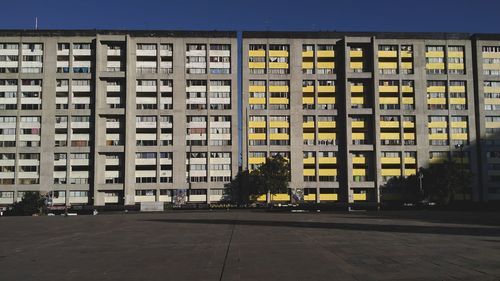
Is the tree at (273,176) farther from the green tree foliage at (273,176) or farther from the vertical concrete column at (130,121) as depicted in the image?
the vertical concrete column at (130,121)

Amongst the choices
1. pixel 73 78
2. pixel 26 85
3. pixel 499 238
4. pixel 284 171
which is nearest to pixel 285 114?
pixel 284 171

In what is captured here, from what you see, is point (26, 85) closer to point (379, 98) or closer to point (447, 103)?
point (379, 98)

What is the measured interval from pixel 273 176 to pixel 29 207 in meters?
48.6

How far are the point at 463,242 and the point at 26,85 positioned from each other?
337 feet

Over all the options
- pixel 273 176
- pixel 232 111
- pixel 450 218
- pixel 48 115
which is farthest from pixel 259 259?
pixel 48 115

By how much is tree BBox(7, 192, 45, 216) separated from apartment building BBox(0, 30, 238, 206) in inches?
435

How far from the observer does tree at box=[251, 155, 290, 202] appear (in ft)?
304

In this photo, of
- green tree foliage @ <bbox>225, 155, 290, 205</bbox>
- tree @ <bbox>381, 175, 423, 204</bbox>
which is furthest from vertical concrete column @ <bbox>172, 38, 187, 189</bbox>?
tree @ <bbox>381, 175, 423, 204</bbox>

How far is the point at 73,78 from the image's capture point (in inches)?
4026

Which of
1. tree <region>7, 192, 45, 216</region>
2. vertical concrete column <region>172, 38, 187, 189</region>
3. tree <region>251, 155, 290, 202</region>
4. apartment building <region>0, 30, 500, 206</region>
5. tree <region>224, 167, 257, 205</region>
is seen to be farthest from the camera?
apartment building <region>0, 30, 500, 206</region>

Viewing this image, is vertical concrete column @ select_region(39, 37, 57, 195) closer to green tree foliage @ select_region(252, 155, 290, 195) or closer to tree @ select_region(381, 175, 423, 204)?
green tree foliage @ select_region(252, 155, 290, 195)

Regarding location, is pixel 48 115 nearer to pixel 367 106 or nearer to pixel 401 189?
pixel 367 106

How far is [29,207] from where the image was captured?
85.6m

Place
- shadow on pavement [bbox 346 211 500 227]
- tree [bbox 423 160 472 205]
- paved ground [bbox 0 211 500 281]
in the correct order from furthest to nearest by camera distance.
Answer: tree [bbox 423 160 472 205]
shadow on pavement [bbox 346 211 500 227]
paved ground [bbox 0 211 500 281]
